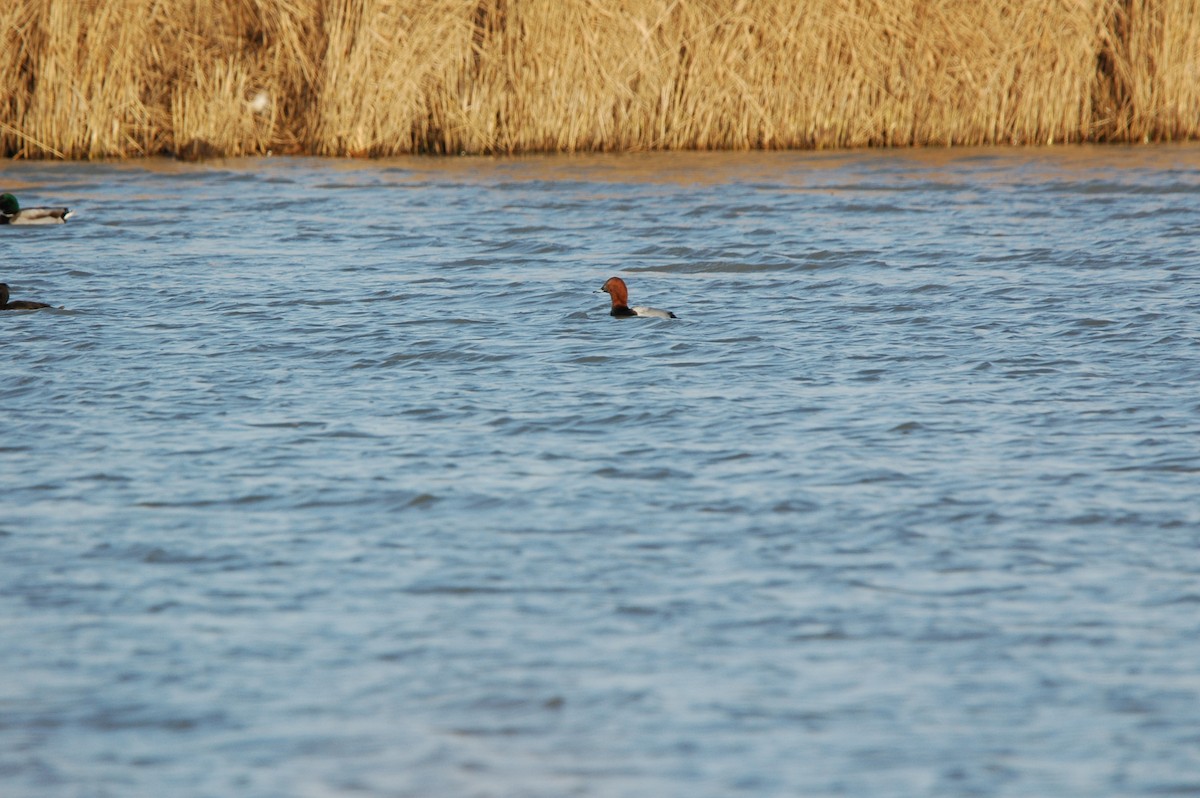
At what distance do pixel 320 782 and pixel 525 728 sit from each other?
547mm

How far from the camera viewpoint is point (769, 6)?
50.3 ft

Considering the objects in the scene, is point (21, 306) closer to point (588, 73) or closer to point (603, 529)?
point (603, 529)

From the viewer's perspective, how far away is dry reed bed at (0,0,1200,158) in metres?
15.3

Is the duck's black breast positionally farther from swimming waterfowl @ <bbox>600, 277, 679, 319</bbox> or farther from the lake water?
swimming waterfowl @ <bbox>600, 277, 679, 319</bbox>

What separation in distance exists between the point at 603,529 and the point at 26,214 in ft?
30.5

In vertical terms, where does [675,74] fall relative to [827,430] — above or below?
above

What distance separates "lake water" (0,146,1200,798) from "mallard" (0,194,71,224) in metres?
1.80

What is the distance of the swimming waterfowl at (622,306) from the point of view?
9.70 meters

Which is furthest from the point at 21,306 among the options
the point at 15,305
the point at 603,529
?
the point at 603,529

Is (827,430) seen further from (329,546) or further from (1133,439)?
(329,546)

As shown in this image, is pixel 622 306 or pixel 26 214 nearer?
pixel 622 306

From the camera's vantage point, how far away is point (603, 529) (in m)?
5.55

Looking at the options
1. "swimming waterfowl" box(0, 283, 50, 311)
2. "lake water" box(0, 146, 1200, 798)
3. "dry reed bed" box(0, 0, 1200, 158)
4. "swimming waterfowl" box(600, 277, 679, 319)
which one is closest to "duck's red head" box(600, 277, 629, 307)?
"swimming waterfowl" box(600, 277, 679, 319)

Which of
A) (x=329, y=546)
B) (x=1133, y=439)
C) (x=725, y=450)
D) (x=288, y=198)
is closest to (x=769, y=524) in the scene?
(x=725, y=450)
